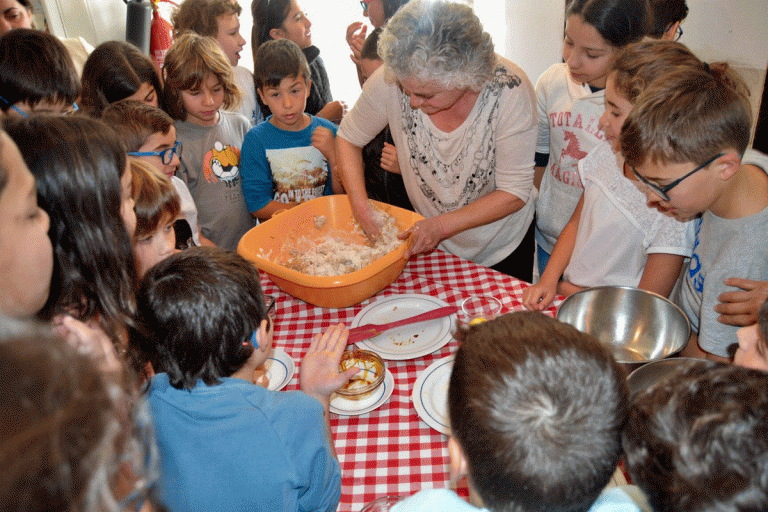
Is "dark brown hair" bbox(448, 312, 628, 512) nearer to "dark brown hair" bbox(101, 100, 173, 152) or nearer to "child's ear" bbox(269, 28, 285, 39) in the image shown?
"dark brown hair" bbox(101, 100, 173, 152)

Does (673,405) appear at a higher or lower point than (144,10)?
lower

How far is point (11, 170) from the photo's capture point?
806mm

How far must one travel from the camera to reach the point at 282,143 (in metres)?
Result: 2.71

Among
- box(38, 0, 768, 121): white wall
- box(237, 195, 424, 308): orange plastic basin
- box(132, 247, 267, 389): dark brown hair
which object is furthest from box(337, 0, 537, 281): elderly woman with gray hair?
box(38, 0, 768, 121): white wall

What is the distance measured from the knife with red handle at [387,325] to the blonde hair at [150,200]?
2.51 ft

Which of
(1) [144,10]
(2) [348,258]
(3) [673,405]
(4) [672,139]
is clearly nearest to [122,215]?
(2) [348,258]

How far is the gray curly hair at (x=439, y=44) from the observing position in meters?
1.79

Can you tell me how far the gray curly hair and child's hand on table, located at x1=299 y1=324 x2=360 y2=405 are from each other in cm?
103

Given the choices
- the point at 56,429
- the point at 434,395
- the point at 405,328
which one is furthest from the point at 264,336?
the point at 56,429

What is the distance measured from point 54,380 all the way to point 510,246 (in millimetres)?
2194

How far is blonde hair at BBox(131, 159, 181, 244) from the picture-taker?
1.64 m

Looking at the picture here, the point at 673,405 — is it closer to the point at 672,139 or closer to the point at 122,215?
the point at 672,139

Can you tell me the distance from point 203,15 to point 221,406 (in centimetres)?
317

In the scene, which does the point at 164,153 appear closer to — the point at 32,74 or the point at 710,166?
the point at 32,74
